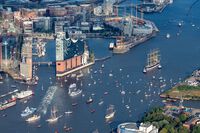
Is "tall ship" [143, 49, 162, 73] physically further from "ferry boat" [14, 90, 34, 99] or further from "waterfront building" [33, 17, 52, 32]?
"waterfront building" [33, 17, 52, 32]

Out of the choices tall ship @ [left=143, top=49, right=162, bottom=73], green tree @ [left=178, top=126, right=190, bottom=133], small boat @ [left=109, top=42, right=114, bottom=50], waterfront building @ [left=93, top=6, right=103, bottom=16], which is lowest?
green tree @ [left=178, top=126, right=190, bottom=133]

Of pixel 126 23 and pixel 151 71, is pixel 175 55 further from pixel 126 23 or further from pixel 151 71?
pixel 126 23

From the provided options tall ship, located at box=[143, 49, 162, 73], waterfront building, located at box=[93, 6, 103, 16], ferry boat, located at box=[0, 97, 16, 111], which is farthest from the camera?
waterfront building, located at box=[93, 6, 103, 16]

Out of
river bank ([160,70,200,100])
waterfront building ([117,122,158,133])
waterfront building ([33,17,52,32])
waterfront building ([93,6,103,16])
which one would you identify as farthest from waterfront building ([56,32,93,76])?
waterfront building ([93,6,103,16])

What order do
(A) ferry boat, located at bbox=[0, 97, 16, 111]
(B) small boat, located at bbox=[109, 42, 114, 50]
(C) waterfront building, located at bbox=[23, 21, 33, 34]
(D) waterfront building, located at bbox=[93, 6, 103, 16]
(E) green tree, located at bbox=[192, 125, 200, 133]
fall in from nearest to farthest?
1. (E) green tree, located at bbox=[192, 125, 200, 133]
2. (A) ferry boat, located at bbox=[0, 97, 16, 111]
3. (B) small boat, located at bbox=[109, 42, 114, 50]
4. (C) waterfront building, located at bbox=[23, 21, 33, 34]
5. (D) waterfront building, located at bbox=[93, 6, 103, 16]

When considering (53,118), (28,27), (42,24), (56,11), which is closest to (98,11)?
(56,11)

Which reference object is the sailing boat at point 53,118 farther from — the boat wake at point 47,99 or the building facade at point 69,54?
the building facade at point 69,54

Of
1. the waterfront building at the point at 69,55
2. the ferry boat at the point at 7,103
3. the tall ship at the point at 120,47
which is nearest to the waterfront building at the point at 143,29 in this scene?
the tall ship at the point at 120,47

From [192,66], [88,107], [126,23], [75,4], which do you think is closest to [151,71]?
[192,66]
